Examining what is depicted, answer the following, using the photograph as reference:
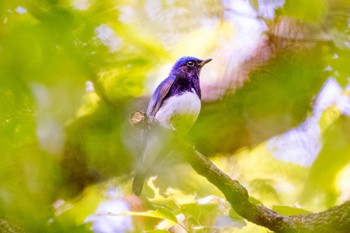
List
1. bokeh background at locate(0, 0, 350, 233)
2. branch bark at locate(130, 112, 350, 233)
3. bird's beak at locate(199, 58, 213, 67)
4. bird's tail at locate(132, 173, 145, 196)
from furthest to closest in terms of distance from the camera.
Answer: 1. bird's beak at locate(199, 58, 213, 67)
2. bird's tail at locate(132, 173, 145, 196)
3. branch bark at locate(130, 112, 350, 233)
4. bokeh background at locate(0, 0, 350, 233)

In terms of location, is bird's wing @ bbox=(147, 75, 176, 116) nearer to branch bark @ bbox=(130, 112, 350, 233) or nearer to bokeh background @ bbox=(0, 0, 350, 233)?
bokeh background @ bbox=(0, 0, 350, 233)

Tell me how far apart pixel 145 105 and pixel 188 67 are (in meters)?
0.23

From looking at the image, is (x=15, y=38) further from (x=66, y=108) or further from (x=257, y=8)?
(x=257, y=8)

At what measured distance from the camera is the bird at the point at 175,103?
84 cm

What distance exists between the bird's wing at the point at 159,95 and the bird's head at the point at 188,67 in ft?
0.08

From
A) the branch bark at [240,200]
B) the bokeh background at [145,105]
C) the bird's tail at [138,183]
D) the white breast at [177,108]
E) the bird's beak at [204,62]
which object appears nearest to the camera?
the bokeh background at [145,105]

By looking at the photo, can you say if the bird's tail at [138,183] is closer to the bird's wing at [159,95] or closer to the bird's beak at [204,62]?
the bird's wing at [159,95]

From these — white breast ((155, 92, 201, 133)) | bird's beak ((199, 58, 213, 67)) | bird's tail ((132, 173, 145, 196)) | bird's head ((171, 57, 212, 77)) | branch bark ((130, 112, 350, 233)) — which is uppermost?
bird's head ((171, 57, 212, 77))

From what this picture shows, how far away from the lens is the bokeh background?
462 mm

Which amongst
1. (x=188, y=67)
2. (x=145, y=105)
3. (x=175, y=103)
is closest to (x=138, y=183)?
(x=145, y=105)

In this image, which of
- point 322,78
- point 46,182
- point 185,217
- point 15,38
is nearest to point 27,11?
point 15,38

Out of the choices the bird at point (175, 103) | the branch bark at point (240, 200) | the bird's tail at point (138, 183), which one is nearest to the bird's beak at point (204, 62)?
the bird at point (175, 103)

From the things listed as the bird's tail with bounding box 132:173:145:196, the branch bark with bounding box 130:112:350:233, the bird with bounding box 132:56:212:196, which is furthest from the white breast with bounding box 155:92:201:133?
the branch bark with bounding box 130:112:350:233

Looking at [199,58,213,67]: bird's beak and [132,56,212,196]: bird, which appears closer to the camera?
[132,56,212,196]: bird
